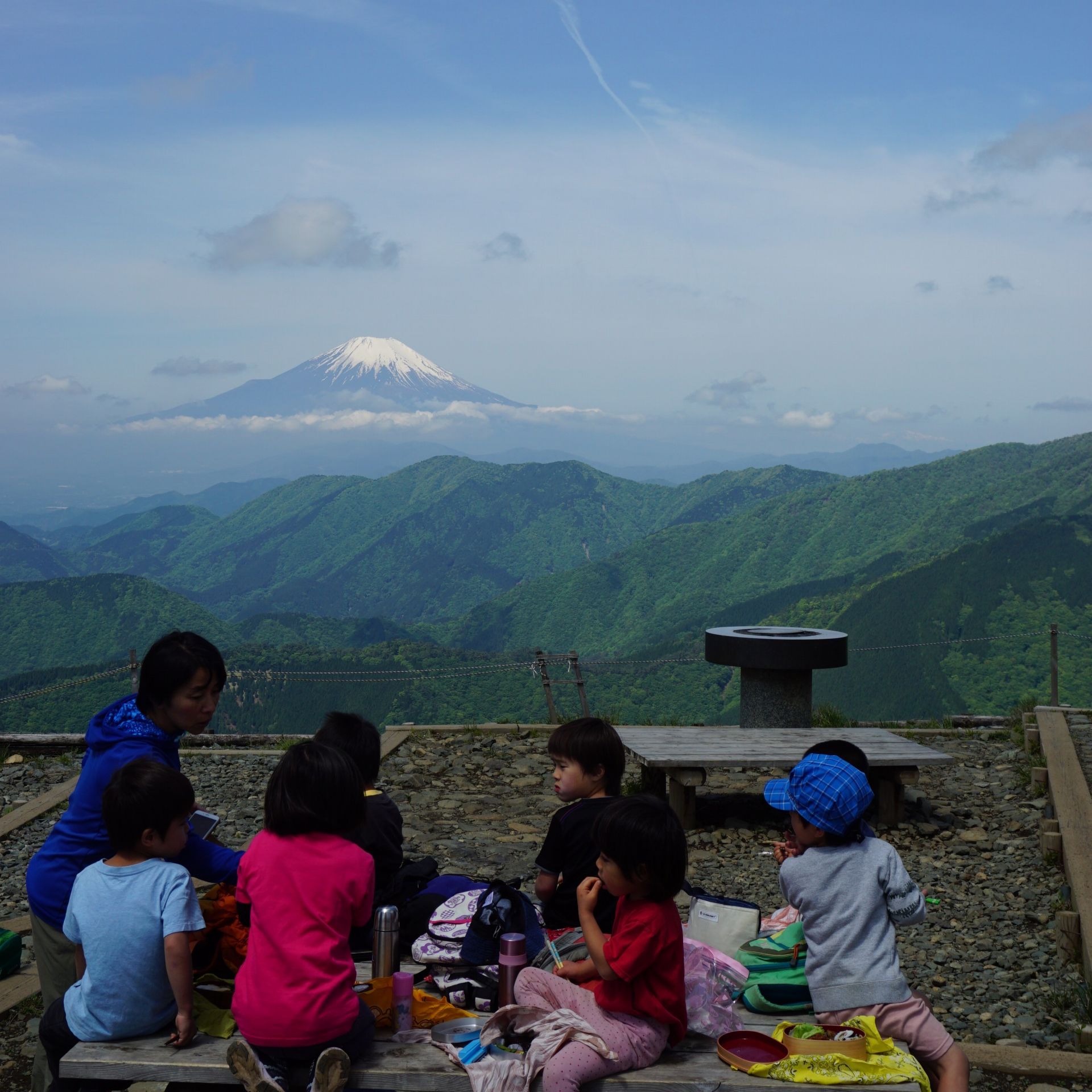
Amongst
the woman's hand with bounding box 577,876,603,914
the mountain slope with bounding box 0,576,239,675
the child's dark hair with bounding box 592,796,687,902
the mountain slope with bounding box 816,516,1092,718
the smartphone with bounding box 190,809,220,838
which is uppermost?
the child's dark hair with bounding box 592,796,687,902

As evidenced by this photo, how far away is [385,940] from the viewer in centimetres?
352

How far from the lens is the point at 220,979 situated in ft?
11.8

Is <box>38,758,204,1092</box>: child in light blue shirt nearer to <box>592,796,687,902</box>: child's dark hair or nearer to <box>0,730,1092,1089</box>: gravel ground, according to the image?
<box>592,796,687,902</box>: child's dark hair

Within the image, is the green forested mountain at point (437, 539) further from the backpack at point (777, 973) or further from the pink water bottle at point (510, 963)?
the pink water bottle at point (510, 963)

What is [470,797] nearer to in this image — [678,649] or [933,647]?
[933,647]

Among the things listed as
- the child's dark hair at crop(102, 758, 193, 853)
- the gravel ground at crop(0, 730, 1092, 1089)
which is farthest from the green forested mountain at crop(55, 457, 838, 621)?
the child's dark hair at crop(102, 758, 193, 853)

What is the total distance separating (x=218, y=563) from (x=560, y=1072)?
19624 centimetres

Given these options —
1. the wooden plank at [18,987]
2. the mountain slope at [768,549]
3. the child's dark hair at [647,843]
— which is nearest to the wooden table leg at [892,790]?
the child's dark hair at [647,843]

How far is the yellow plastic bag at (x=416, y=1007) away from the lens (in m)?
3.35

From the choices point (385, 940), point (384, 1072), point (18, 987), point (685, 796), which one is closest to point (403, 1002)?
point (385, 940)

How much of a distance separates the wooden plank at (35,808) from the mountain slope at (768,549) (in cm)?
6162

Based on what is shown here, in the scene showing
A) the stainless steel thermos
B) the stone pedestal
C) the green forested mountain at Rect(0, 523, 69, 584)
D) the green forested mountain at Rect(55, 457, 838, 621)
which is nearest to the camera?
the stainless steel thermos

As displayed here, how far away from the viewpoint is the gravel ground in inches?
201

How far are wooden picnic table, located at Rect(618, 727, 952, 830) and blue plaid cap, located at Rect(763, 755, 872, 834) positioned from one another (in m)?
3.89
